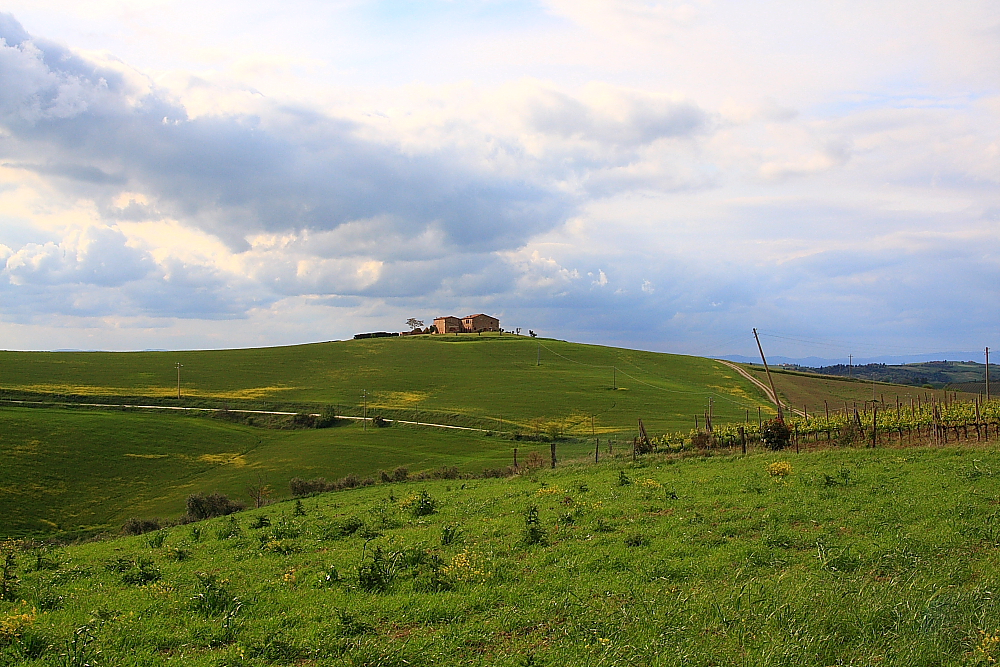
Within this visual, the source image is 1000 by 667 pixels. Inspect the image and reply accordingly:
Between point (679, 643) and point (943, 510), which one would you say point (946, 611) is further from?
point (943, 510)

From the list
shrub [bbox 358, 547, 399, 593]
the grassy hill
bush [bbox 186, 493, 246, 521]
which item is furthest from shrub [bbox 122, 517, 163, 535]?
shrub [bbox 358, 547, 399, 593]

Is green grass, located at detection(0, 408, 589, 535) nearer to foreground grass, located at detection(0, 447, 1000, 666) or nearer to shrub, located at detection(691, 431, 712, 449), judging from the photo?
shrub, located at detection(691, 431, 712, 449)

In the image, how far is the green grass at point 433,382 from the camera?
80000 millimetres

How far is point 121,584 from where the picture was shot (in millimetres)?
13508

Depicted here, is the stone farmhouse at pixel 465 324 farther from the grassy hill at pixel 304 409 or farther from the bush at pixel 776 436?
the bush at pixel 776 436

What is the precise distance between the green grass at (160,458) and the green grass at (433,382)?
11.8 m

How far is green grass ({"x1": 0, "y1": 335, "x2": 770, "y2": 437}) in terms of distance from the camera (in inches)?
3150

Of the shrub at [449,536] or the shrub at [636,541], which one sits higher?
the shrub at [636,541]

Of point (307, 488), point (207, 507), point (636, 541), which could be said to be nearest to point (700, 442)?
point (307, 488)

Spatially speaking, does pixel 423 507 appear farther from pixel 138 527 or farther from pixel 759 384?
pixel 759 384

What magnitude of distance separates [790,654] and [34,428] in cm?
7081

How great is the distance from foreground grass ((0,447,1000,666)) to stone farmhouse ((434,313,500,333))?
168 metres

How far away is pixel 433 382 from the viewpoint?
100750mm

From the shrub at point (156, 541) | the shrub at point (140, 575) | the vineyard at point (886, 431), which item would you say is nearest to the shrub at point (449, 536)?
the shrub at point (140, 575)
